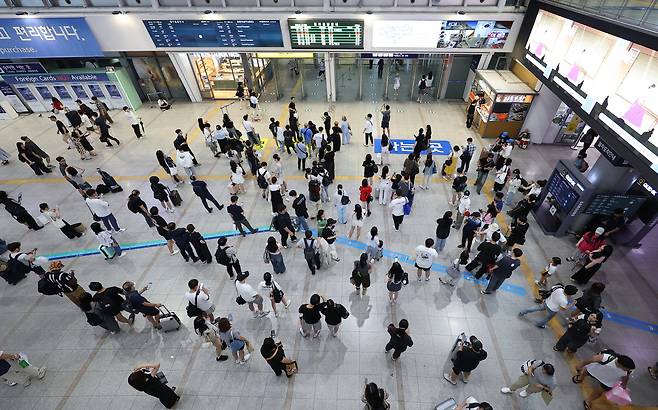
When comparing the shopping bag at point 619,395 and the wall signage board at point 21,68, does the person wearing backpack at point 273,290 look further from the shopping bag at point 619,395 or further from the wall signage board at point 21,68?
the wall signage board at point 21,68

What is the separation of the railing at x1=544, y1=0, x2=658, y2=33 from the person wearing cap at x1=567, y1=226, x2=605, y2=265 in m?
4.51

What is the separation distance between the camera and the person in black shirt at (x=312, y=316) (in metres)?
5.86

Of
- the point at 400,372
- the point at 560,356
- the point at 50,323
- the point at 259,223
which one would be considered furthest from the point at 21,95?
the point at 560,356

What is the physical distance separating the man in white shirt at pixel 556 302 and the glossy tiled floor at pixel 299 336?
0.40 m

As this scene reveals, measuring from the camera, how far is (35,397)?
619 cm

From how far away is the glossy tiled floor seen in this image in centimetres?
606

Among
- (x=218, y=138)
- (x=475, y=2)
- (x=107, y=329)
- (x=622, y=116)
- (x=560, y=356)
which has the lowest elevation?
(x=560, y=356)

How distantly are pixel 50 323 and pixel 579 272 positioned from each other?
42.9 ft

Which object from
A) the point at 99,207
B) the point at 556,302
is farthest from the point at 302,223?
the point at 556,302

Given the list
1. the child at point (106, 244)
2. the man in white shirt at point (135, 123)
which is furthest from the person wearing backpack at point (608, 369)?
the man in white shirt at point (135, 123)

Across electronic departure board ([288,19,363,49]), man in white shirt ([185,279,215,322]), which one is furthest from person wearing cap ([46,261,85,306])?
electronic departure board ([288,19,363,49])

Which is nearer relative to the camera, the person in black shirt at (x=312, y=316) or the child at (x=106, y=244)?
the person in black shirt at (x=312, y=316)

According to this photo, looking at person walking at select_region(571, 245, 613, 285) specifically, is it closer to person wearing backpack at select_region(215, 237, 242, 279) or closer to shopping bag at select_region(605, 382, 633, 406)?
shopping bag at select_region(605, 382, 633, 406)

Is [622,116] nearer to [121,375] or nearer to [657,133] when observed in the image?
[657,133]
